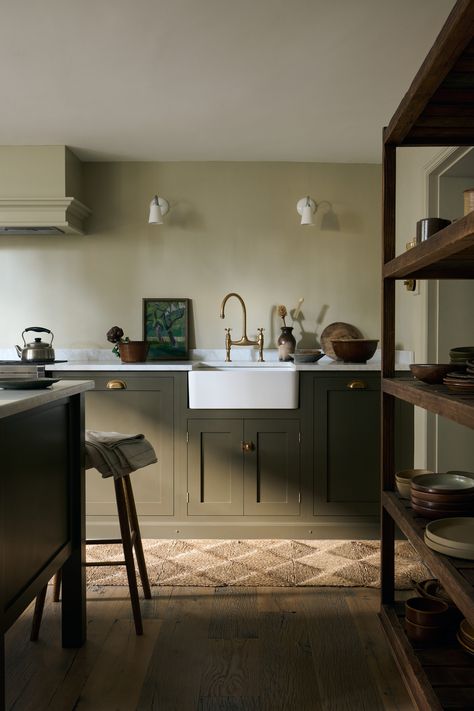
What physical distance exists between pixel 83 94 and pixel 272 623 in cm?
266

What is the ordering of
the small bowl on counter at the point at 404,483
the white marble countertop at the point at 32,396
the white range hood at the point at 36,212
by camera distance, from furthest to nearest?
the white range hood at the point at 36,212 → the small bowl on counter at the point at 404,483 → the white marble countertop at the point at 32,396

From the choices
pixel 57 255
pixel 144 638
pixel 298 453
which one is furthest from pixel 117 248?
pixel 144 638

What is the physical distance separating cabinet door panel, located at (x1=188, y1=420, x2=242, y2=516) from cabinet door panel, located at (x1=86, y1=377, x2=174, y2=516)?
13cm

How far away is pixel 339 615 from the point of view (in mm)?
2670

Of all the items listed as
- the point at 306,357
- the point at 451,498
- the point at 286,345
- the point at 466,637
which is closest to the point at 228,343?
the point at 286,345

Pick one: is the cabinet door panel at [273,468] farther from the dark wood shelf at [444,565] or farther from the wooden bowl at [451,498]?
the wooden bowl at [451,498]

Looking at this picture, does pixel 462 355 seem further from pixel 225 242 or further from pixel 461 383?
pixel 225 242

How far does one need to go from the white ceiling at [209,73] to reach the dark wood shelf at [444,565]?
6.14 ft

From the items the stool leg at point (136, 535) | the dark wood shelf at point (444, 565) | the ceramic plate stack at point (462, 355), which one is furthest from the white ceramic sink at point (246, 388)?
the ceramic plate stack at point (462, 355)

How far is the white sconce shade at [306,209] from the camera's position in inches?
167

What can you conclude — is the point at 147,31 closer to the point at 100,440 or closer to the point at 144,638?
the point at 100,440

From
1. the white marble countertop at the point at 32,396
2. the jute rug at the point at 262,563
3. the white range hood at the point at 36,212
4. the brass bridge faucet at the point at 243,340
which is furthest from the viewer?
the brass bridge faucet at the point at 243,340

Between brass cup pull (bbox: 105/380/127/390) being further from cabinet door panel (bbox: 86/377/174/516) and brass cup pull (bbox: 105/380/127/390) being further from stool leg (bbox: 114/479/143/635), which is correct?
stool leg (bbox: 114/479/143/635)

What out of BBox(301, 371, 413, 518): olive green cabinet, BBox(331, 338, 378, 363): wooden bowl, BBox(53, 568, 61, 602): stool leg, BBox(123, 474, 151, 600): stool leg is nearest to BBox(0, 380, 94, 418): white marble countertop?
BBox(123, 474, 151, 600): stool leg
